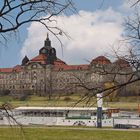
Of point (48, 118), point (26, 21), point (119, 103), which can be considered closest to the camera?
point (26, 21)

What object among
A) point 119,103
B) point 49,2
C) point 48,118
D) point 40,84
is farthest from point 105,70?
point 40,84

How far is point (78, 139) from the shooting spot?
2553 centimetres

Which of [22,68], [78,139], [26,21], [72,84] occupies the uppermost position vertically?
[22,68]

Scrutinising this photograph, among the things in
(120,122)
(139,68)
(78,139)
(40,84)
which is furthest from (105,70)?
(40,84)

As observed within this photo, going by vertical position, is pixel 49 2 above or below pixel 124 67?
above

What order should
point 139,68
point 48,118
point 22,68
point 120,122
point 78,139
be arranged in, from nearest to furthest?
1. point 139,68
2. point 78,139
3. point 120,122
4. point 48,118
5. point 22,68

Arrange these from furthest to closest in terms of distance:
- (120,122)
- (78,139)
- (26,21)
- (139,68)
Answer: (120,122) < (78,139) < (139,68) < (26,21)

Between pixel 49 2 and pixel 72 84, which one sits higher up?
pixel 49 2

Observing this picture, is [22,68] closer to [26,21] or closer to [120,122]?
[120,122]

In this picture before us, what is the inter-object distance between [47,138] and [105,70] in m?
20.2

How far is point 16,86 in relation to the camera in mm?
140750

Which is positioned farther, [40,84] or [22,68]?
[22,68]

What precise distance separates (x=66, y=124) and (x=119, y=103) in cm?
5082

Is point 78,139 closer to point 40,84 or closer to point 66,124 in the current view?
point 66,124
